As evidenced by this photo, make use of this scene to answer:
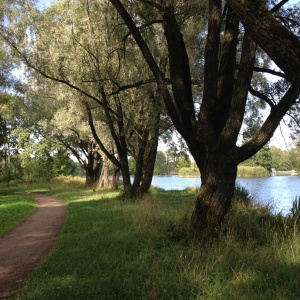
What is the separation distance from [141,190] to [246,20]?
12.6 meters

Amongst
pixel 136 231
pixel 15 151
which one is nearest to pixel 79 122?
pixel 136 231

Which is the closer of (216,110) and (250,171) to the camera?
(216,110)

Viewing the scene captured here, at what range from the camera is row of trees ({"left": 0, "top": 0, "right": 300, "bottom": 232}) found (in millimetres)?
6359

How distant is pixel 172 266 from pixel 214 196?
1.88 metres

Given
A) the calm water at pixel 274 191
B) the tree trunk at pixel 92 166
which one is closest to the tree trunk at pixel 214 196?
the calm water at pixel 274 191

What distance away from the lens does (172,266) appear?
517cm

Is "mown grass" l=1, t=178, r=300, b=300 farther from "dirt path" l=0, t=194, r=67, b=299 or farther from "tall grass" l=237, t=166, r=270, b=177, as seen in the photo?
"tall grass" l=237, t=166, r=270, b=177

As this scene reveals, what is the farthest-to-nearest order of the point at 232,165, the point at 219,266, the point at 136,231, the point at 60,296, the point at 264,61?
1. the point at 264,61
2. the point at 136,231
3. the point at 232,165
4. the point at 219,266
5. the point at 60,296

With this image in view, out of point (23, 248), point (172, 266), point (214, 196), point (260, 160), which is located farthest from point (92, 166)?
point (260, 160)

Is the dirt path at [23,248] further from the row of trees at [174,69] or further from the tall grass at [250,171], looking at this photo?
the tall grass at [250,171]

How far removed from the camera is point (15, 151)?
157 ft

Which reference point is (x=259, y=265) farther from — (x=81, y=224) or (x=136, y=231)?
(x=81, y=224)

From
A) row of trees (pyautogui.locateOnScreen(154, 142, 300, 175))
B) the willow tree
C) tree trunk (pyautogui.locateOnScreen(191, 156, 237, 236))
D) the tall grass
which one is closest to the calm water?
row of trees (pyautogui.locateOnScreen(154, 142, 300, 175))

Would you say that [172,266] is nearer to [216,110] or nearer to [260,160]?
[216,110]
